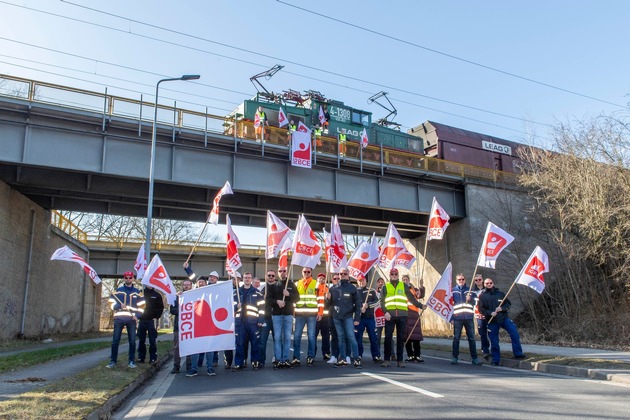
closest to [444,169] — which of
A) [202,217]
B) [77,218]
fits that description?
[202,217]

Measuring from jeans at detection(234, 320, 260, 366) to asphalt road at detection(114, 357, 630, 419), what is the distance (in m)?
0.75

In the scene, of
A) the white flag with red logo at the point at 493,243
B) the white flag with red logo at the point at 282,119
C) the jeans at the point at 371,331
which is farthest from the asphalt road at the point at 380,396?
the white flag with red logo at the point at 282,119

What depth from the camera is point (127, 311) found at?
11.3 m

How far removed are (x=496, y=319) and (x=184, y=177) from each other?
46.9 feet

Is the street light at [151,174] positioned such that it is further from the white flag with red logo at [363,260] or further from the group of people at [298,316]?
the white flag with red logo at [363,260]

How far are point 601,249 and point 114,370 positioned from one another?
1782cm

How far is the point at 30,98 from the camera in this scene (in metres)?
19.0

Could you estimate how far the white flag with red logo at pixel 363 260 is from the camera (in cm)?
1393

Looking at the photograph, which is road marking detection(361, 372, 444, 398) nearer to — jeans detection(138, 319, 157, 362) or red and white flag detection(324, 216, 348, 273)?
red and white flag detection(324, 216, 348, 273)

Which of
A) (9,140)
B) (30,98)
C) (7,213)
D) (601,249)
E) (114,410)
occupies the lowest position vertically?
(114,410)

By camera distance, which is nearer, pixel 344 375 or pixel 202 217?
pixel 344 375

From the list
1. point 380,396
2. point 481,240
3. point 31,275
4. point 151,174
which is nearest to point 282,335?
point 380,396

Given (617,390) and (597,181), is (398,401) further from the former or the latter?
(597,181)

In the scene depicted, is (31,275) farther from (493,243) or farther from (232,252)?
(493,243)
